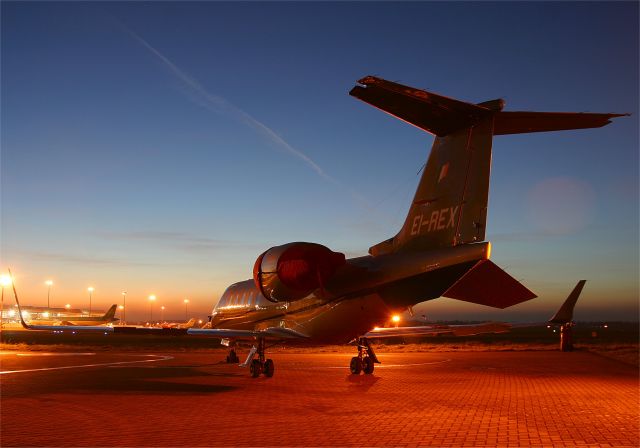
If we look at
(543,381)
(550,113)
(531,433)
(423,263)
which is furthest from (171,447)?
(543,381)

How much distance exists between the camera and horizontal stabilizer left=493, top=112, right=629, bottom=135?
35.0ft

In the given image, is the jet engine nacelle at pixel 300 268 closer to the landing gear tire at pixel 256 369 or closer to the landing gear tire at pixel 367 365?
the landing gear tire at pixel 256 369

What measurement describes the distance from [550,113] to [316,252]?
5922mm

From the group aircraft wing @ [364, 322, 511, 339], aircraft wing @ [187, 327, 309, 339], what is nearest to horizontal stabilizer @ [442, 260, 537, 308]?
aircraft wing @ [187, 327, 309, 339]

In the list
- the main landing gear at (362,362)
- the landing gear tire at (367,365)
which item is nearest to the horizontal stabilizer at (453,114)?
the main landing gear at (362,362)

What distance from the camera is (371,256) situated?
47.6 ft

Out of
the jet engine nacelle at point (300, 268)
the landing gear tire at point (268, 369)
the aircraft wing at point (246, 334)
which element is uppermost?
the jet engine nacelle at point (300, 268)

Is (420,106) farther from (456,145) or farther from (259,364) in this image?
(259,364)

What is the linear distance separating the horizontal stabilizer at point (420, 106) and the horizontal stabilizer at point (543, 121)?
38 cm

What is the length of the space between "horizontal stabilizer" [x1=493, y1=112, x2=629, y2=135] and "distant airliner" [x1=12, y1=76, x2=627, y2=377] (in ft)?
0.06

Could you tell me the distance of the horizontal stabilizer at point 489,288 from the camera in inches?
412

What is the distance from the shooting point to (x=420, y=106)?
1148cm

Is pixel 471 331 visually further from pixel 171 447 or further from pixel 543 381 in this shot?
pixel 171 447

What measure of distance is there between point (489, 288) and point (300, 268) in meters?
4.78
